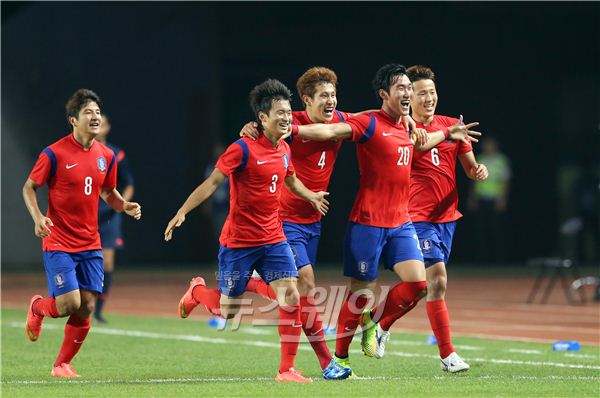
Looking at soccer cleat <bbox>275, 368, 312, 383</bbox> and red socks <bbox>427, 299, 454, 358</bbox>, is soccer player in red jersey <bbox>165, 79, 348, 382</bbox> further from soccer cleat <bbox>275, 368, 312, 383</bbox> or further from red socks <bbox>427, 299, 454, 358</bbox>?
red socks <bbox>427, 299, 454, 358</bbox>

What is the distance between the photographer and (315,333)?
1101 centimetres

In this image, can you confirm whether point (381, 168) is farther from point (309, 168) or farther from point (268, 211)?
point (268, 211)

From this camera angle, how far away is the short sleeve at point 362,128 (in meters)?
10.9

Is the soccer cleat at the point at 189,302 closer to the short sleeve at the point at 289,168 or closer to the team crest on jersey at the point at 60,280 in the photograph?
the team crest on jersey at the point at 60,280

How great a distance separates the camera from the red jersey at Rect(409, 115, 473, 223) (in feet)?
38.7

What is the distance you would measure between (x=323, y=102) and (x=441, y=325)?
7.14 feet

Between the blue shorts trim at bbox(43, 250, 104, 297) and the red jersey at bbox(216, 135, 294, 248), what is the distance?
1.25m

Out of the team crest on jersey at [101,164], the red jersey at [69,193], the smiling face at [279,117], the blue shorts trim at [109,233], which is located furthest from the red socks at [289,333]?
the blue shorts trim at [109,233]

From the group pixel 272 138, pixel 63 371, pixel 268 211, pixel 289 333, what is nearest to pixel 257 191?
pixel 268 211

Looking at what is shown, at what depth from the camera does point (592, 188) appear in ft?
88.7

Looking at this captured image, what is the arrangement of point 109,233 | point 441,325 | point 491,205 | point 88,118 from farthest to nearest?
point 491,205
point 109,233
point 441,325
point 88,118

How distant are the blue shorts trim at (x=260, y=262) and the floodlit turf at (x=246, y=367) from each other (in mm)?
866

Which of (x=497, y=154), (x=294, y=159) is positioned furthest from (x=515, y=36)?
(x=294, y=159)

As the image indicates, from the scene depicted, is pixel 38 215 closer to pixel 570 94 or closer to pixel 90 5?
pixel 90 5
